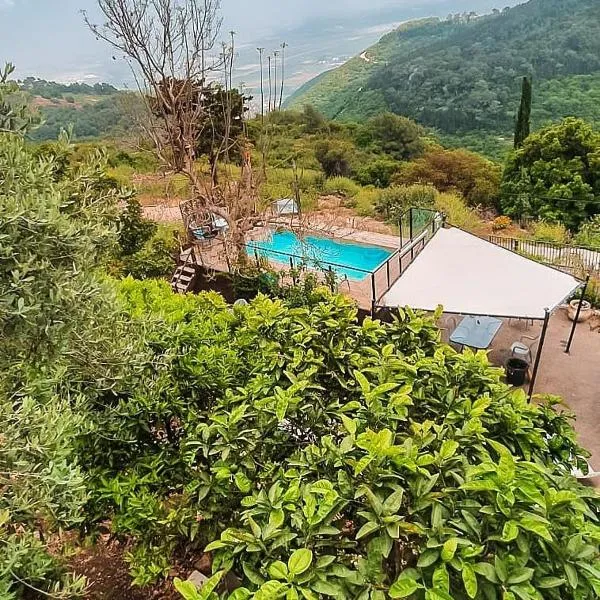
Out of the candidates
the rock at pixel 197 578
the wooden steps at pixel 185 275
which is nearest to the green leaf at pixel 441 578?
the rock at pixel 197 578

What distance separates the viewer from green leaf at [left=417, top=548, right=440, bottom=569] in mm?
1734

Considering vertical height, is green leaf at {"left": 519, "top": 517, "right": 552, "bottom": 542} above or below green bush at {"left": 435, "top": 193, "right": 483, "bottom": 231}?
above

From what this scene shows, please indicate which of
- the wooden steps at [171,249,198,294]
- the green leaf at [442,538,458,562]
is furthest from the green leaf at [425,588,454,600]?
the wooden steps at [171,249,198,294]

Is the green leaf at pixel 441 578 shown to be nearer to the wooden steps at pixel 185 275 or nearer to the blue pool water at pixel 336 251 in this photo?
the wooden steps at pixel 185 275

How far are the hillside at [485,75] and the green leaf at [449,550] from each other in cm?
3344

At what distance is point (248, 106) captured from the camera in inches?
572

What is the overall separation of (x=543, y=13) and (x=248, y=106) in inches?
1608

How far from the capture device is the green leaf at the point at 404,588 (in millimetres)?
1656

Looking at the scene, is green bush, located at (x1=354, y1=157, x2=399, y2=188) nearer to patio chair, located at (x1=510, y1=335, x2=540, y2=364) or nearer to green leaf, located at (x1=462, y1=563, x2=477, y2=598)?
patio chair, located at (x1=510, y1=335, x2=540, y2=364)

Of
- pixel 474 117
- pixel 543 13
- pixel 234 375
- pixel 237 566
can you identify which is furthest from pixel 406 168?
pixel 543 13

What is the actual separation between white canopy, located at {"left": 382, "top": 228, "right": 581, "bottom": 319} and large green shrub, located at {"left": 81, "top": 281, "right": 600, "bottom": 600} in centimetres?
329

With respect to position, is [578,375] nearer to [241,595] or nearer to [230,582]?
[230,582]

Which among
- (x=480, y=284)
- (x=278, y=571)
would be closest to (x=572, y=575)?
(x=278, y=571)

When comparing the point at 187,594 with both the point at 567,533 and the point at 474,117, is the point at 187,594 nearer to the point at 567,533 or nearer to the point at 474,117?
Result: the point at 567,533
